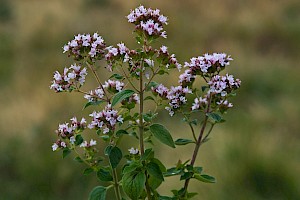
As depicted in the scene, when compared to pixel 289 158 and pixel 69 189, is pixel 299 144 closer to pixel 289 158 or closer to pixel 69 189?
pixel 289 158

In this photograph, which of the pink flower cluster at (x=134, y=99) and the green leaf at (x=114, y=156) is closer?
the green leaf at (x=114, y=156)

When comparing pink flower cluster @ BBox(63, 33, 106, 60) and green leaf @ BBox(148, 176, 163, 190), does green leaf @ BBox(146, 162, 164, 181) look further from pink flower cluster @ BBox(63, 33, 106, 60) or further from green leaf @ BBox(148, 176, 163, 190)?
pink flower cluster @ BBox(63, 33, 106, 60)

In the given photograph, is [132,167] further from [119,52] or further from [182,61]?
[182,61]

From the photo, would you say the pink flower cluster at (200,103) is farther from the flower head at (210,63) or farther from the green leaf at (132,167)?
the green leaf at (132,167)

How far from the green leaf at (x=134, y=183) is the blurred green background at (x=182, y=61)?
4.90ft

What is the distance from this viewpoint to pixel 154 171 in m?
1.47

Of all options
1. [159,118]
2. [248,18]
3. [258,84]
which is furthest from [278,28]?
[159,118]

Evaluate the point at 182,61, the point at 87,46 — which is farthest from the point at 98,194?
the point at 182,61

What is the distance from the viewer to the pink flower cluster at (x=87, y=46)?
1.53m

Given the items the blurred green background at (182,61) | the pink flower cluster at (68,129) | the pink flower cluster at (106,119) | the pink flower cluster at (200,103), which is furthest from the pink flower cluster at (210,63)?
the blurred green background at (182,61)

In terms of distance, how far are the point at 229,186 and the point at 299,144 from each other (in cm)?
74

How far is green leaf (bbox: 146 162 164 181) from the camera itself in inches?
57.6

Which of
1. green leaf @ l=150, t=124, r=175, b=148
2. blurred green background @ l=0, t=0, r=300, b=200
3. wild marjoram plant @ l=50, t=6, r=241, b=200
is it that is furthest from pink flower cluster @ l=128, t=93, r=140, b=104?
blurred green background @ l=0, t=0, r=300, b=200

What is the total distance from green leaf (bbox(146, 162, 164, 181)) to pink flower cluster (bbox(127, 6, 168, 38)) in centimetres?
34
